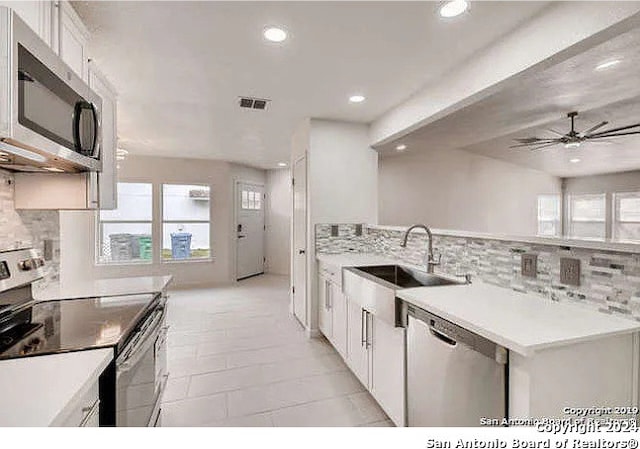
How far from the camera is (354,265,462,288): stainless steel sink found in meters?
2.33

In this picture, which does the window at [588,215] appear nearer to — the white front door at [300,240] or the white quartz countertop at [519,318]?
the white front door at [300,240]

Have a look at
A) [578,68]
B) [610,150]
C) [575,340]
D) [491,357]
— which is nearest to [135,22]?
[491,357]

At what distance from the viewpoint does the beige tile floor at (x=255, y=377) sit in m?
2.12

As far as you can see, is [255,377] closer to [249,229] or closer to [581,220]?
[249,229]

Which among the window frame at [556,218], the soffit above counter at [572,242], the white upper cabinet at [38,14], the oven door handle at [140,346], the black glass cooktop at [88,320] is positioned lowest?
the oven door handle at [140,346]

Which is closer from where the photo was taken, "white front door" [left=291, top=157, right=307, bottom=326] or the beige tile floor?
the beige tile floor

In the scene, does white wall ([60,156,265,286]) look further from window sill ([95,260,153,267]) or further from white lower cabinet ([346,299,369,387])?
white lower cabinet ([346,299,369,387])

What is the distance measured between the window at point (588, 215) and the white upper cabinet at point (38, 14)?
952cm

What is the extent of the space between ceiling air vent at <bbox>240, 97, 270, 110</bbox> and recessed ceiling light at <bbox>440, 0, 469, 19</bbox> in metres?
1.81

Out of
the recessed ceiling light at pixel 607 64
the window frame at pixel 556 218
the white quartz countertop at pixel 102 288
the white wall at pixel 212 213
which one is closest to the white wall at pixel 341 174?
the white quartz countertop at pixel 102 288

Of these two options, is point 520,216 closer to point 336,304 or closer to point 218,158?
point 336,304

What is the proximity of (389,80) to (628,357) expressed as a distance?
229cm

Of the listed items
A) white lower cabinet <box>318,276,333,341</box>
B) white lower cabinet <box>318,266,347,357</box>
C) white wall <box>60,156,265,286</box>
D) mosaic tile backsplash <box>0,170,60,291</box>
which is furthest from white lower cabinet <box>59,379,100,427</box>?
white wall <box>60,156,265,286</box>

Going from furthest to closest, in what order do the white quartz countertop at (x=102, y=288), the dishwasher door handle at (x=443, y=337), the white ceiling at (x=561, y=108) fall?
the white ceiling at (x=561, y=108), the white quartz countertop at (x=102, y=288), the dishwasher door handle at (x=443, y=337)
